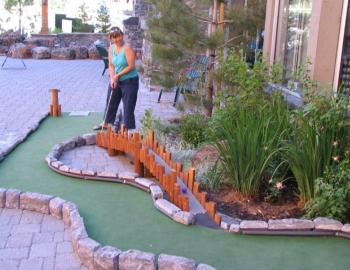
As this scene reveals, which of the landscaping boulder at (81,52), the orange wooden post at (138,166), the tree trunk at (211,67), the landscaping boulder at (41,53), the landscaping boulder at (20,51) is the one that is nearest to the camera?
the orange wooden post at (138,166)

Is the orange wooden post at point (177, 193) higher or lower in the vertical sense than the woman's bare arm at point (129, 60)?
lower

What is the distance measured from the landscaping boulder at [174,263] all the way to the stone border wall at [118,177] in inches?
23.3

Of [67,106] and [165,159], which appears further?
[67,106]

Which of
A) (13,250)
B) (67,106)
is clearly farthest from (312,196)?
(67,106)

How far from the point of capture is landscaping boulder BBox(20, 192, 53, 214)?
3.62 m

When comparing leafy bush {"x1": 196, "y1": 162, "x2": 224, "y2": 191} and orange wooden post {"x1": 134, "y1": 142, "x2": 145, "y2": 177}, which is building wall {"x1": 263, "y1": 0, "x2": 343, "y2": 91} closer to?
leafy bush {"x1": 196, "y1": 162, "x2": 224, "y2": 191}

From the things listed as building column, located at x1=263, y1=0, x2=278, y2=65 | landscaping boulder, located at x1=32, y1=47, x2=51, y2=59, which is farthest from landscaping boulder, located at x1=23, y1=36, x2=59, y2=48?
building column, located at x1=263, y1=0, x2=278, y2=65

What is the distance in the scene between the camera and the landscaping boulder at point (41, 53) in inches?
661

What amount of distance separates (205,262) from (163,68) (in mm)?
4066

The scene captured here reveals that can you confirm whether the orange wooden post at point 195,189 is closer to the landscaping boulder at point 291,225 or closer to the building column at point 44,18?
the landscaping boulder at point 291,225

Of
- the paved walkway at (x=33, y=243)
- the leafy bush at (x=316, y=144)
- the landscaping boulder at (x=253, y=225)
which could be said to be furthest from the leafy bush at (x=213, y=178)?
the paved walkway at (x=33, y=243)

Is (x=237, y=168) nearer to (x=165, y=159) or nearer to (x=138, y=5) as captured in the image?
(x=165, y=159)

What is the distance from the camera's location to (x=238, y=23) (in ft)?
20.4

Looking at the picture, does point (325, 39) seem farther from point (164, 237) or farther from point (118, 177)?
point (164, 237)
